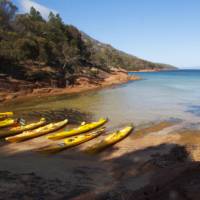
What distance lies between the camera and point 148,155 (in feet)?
42.6

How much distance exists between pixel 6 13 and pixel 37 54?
19.4 m

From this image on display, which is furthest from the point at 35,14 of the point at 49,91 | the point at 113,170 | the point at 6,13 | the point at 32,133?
the point at 113,170

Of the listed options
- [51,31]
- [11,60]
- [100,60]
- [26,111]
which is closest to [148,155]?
[26,111]

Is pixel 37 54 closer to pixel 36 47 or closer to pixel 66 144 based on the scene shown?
pixel 36 47

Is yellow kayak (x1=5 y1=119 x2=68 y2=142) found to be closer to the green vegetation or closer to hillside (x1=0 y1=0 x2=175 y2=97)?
hillside (x1=0 y1=0 x2=175 y2=97)

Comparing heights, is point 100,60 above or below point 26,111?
above

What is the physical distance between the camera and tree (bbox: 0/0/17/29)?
164 feet

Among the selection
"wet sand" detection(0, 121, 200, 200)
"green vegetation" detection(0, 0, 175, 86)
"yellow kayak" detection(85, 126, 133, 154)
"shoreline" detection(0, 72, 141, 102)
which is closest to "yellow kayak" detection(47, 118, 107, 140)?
"wet sand" detection(0, 121, 200, 200)

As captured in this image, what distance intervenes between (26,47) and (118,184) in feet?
113

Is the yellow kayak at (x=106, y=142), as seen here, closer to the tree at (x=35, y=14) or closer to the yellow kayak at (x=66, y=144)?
the yellow kayak at (x=66, y=144)

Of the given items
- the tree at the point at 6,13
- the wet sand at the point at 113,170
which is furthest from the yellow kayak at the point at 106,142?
the tree at the point at 6,13

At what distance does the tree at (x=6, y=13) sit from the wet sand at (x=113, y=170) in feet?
135

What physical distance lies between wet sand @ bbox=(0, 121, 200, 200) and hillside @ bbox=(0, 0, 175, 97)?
24.3 m

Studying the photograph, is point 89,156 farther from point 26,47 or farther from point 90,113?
point 26,47
